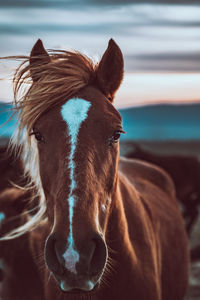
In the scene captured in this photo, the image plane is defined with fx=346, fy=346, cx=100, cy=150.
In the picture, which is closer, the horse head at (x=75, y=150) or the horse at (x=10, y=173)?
the horse head at (x=75, y=150)

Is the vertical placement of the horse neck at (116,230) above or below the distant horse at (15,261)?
above

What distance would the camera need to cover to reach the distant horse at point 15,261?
2.79 m

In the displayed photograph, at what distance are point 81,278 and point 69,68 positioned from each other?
1.09 metres

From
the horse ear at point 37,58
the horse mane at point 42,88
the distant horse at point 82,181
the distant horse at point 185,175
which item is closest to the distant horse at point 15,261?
the distant horse at point 82,181

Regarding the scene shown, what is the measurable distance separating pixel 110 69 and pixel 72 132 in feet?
1.89

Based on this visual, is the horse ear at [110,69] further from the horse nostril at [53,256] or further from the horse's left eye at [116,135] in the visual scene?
the horse nostril at [53,256]

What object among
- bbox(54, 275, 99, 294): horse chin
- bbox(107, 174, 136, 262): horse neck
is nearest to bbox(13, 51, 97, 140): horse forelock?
bbox(107, 174, 136, 262): horse neck

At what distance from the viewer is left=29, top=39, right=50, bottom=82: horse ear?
6.25 ft

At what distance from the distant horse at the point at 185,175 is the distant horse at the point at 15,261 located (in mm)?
4884

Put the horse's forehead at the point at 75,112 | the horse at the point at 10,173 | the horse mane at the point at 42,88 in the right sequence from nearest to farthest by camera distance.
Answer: the horse's forehead at the point at 75,112, the horse mane at the point at 42,88, the horse at the point at 10,173

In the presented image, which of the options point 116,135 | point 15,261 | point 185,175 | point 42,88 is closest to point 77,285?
point 116,135

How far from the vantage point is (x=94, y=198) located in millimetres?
1456

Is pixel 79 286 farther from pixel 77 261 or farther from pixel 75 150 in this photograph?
pixel 75 150

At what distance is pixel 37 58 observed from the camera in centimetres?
196
